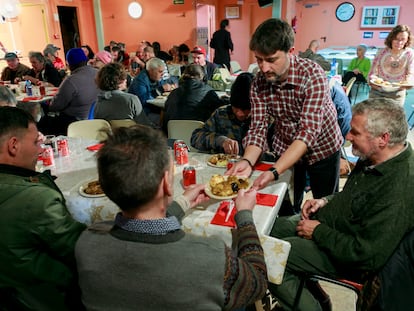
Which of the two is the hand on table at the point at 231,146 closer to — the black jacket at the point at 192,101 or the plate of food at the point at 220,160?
the plate of food at the point at 220,160

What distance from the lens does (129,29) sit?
33.8 ft

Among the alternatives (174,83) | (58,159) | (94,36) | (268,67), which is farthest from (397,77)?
(94,36)

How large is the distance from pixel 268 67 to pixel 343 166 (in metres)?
2.32

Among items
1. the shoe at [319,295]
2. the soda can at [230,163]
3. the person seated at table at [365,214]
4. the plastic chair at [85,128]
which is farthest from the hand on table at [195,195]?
the plastic chair at [85,128]

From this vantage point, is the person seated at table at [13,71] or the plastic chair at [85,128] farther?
the person seated at table at [13,71]

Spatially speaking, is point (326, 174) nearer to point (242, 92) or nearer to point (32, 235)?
point (242, 92)

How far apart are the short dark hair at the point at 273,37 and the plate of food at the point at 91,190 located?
108 centimetres

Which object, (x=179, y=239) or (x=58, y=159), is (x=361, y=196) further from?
(x=58, y=159)

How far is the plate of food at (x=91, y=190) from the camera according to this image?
172 centimetres

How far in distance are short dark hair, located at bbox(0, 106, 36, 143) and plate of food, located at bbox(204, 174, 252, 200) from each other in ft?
2.84

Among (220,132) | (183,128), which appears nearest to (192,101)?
(183,128)

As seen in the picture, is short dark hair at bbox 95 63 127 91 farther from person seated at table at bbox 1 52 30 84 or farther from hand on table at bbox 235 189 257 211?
person seated at table at bbox 1 52 30 84

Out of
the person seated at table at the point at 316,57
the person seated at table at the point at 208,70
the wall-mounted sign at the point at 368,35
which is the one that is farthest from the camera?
the wall-mounted sign at the point at 368,35

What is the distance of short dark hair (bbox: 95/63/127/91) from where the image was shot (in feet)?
10.9
